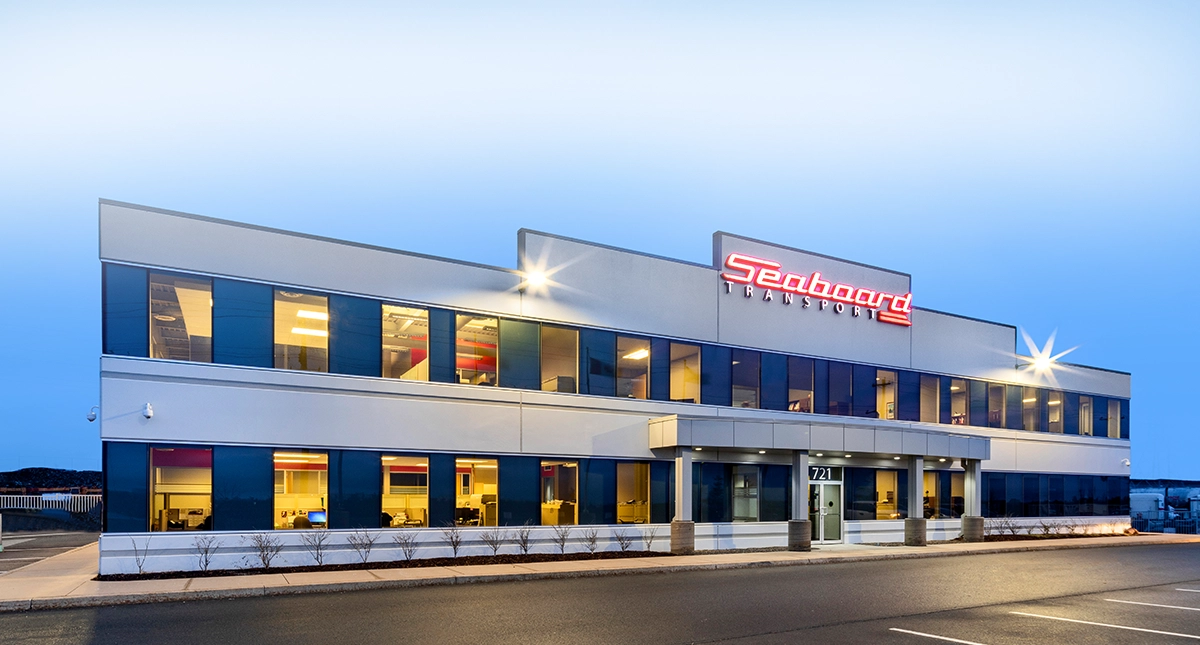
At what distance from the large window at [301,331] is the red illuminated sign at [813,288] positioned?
1211cm

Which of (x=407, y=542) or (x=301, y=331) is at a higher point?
(x=301, y=331)

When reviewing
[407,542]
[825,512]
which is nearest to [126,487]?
[407,542]

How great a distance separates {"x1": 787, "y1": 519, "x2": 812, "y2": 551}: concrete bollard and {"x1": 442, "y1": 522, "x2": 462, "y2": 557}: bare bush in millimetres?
9481

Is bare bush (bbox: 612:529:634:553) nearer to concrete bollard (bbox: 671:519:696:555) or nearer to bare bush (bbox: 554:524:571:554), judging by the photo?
concrete bollard (bbox: 671:519:696:555)

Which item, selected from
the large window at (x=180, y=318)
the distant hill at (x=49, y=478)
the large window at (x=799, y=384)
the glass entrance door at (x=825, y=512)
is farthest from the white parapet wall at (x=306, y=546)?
the distant hill at (x=49, y=478)

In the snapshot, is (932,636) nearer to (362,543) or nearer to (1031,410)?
(362,543)

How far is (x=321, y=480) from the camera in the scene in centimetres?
1889

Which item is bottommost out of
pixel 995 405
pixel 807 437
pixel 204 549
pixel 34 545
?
pixel 34 545

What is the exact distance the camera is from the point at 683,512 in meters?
22.7

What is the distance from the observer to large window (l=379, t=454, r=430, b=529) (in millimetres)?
19609

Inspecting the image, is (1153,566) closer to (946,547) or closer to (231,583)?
(946,547)

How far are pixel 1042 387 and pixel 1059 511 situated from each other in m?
4.98

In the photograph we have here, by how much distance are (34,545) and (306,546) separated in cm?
1375

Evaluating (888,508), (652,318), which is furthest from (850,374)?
(652,318)
